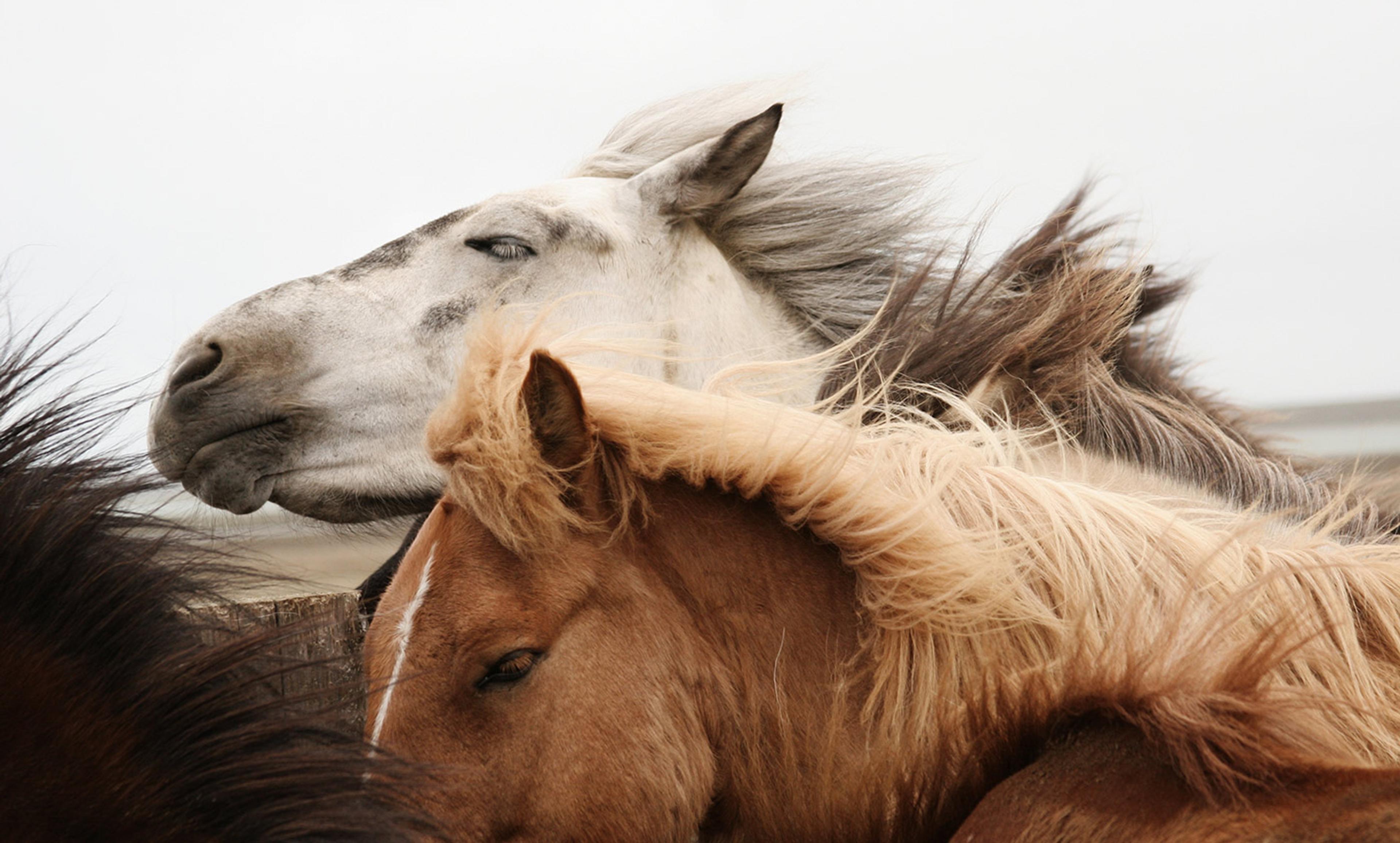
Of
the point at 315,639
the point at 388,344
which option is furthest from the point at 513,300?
the point at 315,639

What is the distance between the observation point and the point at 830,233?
13.2 feet

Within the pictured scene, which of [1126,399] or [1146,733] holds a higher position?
[1146,733]

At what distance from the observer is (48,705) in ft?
3.95

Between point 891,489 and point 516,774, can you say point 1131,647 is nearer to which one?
point 891,489

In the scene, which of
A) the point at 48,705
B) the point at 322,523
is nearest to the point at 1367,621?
the point at 48,705

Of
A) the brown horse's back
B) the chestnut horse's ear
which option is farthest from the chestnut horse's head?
the brown horse's back

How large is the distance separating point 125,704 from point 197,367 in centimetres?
254

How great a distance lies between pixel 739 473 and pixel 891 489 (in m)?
0.27

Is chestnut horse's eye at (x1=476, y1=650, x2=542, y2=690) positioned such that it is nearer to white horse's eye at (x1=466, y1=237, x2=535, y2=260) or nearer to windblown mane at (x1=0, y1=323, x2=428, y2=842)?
windblown mane at (x1=0, y1=323, x2=428, y2=842)

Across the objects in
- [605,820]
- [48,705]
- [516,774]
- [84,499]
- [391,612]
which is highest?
[84,499]

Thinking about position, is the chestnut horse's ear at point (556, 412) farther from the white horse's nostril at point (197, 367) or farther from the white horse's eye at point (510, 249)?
the white horse's nostril at point (197, 367)

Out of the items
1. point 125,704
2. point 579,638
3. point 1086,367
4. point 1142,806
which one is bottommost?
point 1086,367

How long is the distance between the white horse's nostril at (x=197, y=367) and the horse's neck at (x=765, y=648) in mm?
2123

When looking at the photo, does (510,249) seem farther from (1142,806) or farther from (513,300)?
(1142,806)
